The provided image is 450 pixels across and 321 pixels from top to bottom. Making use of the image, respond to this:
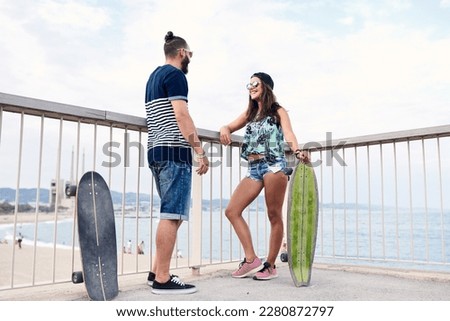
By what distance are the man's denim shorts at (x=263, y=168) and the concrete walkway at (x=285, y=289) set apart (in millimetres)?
712

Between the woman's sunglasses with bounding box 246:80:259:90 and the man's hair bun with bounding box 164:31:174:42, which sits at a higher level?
the man's hair bun with bounding box 164:31:174:42

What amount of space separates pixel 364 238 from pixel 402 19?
1926 cm

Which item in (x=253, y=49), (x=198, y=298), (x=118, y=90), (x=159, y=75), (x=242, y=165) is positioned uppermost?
(x=253, y=49)

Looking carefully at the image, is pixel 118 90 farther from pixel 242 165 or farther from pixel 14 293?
pixel 14 293

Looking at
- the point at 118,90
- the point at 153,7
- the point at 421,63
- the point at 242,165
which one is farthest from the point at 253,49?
the point at 421,63

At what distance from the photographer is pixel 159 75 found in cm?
220

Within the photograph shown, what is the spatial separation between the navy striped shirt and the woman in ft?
2.12

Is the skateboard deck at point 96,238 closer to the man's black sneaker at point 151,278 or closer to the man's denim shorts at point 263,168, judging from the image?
the man's black sneaker at point 151,278

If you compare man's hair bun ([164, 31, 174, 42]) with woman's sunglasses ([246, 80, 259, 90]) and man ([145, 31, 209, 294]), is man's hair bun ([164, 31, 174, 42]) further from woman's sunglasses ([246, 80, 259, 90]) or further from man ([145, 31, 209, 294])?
woman's sunglasses ([246, 80, 259, 90])

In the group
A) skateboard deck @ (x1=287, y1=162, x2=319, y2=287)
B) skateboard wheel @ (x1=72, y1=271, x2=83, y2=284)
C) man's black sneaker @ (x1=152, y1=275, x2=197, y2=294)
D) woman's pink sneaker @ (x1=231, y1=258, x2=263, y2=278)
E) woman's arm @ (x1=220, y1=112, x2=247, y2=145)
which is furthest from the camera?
woman's arm @ (x1=220, y1=112, x2=247, y2=145)

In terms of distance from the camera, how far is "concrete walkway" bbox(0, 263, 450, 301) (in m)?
2.10

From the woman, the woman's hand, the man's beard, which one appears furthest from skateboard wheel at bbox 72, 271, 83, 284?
the woman's hand

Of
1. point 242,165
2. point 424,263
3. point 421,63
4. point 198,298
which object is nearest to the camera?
point 198,298

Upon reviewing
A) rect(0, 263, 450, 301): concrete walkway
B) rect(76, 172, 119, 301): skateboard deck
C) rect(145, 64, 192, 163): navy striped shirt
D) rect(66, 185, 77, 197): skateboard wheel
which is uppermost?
rect(145, 64, 192, 163): navy striped shirt
